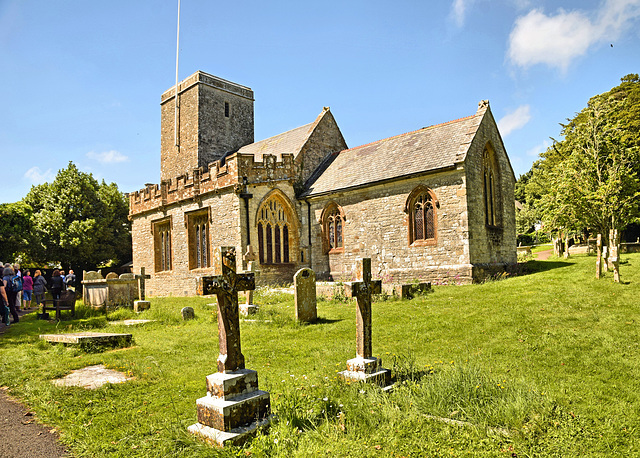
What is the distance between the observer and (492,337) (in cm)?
799

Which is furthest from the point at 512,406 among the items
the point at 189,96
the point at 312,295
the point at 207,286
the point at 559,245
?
the point at 189,96

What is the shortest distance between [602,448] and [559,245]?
983 inches

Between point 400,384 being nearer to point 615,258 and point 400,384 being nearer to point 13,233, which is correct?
point 615,258

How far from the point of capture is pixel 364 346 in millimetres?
5781

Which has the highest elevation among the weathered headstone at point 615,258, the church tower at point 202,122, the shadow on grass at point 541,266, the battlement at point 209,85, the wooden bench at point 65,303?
the battlement at point 209,85

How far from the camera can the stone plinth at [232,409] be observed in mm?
4012

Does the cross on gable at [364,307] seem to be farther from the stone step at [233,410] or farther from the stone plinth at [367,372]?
the stone step at [233,410]

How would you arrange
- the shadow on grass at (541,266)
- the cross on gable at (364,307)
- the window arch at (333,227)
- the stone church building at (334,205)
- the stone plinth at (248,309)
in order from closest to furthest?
the cross on gable at (364,307)
the stone plinth at (248,309)
the stone church building at (334,205)
the shadow on grass at (541,266)
the window arch at (333,227)

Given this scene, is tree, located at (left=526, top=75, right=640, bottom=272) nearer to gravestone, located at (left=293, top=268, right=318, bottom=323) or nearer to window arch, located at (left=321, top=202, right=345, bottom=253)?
window arch, located at (left=321, top=202, right=345, bottom=253)

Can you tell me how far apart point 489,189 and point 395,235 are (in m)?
4.82

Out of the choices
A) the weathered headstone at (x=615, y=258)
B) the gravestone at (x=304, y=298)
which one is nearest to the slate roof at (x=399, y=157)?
the weathered headstone at (x=615, y=258)

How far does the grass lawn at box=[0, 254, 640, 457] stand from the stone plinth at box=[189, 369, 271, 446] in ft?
0.42

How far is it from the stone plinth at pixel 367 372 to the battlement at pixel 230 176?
14.4 meters

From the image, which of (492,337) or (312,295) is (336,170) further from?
(492,337)
